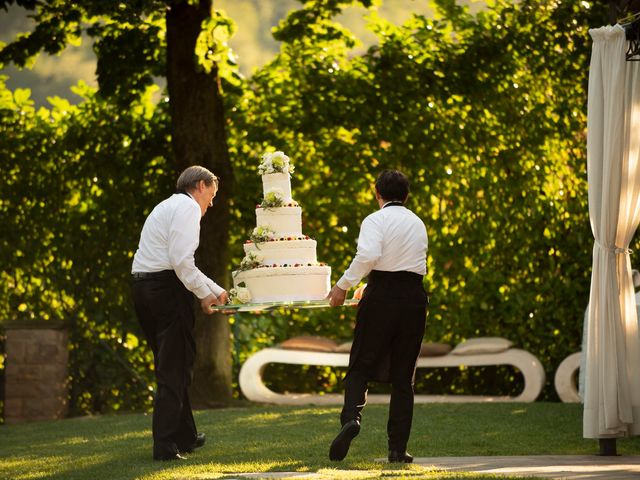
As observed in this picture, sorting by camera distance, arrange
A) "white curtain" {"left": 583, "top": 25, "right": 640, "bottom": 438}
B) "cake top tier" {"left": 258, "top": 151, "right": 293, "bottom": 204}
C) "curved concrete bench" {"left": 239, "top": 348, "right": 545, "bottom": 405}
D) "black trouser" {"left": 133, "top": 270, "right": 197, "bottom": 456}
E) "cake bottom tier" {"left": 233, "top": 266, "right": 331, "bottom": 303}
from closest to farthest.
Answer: "black trouser" {"left": 133, "top": 270, "right": 197, "bottom": 456}
"white curtain" {"left": 583, "top": 25, "right": 640, "bottom": 438}
"cake bottom tier" {"left": 233, "top": 266, "right": 331, "bottom": 303}
"cake top tier" {"left": 258, "top": 151, "right": 293, "bottom": 204}
"curved concrete bench" {"left": 239, "top": 348, "right": 545, "bottom": 405}

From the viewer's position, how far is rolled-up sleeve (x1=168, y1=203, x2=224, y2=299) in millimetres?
7504

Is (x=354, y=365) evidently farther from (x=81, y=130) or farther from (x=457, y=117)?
(x=81, y=130)

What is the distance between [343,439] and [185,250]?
5.09ft

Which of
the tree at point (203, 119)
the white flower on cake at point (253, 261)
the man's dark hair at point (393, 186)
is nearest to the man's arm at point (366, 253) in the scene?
the man's dark hair at point (393, 186)

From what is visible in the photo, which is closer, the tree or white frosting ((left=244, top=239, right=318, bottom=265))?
white frosting ((left=244, top=239, right=318, bottom=265))

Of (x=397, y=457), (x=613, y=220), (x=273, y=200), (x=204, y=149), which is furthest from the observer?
(x=204, y=149)

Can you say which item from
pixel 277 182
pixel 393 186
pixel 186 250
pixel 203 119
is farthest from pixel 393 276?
pixel 203 119

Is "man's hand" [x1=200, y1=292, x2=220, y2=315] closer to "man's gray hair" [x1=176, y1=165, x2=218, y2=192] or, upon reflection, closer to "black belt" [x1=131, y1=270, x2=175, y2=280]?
"black belt" [x1=131, y1=270, x2=175, y2=280]

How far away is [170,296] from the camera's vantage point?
768 centimetres

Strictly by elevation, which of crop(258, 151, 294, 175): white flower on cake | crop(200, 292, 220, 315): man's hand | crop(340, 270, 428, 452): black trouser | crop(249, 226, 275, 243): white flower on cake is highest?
crop(258, 151, 294, 175): white flower on cake

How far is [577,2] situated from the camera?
Result: 43.0 ft

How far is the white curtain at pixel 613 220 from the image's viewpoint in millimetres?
8023

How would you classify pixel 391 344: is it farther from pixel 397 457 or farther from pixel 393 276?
pixel 397 457

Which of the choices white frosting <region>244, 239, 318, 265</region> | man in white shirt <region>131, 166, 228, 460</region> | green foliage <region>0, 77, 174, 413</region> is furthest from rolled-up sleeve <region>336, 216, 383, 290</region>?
green foliage <region>0, 77, 174, 413</region>
